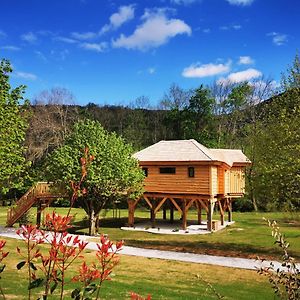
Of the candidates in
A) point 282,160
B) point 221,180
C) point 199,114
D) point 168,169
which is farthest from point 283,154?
point 199,114

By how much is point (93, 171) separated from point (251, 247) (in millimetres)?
10091

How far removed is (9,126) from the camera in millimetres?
16516

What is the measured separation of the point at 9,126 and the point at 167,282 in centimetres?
928

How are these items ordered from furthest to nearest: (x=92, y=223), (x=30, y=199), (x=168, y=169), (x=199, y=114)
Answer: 1. (x=199, y=114)
2. (x=168, y=169)
3. (x=30, y=199)
4. (x=92, y=223)

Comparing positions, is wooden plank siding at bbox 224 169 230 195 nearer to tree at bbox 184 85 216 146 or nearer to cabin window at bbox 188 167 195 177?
cabin window at bbox 188 167 195 177

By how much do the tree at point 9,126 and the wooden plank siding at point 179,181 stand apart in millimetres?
13447

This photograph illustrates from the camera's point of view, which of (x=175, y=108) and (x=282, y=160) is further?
(x=175, y=108)

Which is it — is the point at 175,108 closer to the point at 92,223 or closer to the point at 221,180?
the point at 221,180

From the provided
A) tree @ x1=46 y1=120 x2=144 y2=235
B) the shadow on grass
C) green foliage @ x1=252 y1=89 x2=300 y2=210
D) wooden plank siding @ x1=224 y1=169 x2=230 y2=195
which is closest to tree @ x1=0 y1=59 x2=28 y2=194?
the shadow on grass

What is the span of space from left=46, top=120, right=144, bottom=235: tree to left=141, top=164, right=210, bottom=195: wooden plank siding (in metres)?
3.14

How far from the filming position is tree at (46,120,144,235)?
2348 cm

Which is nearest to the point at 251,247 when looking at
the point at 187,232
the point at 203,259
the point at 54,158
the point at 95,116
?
the point at 203,259

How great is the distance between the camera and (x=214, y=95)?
209ft

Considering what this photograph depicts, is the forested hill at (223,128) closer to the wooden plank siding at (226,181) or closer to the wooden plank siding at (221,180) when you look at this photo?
the wooden plank siding at (226,181)
